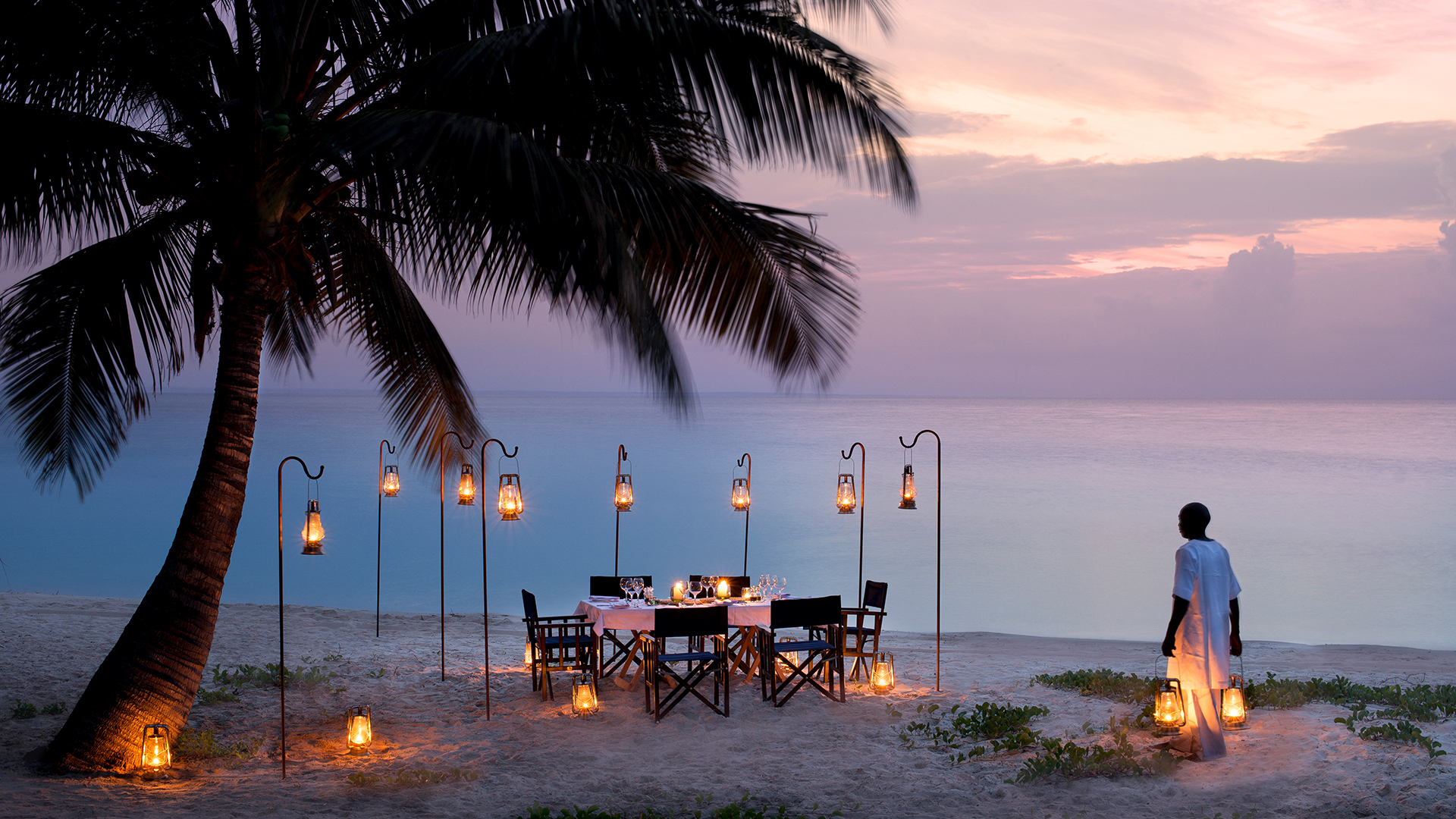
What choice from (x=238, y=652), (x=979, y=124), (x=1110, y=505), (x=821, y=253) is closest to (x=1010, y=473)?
(x=1110, y=505)

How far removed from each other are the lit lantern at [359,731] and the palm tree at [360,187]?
898mm

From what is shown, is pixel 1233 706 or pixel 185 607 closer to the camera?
pixel 185 607

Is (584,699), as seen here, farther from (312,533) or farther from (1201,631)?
(1201,631)

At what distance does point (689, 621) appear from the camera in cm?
662

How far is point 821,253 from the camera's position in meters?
4.50

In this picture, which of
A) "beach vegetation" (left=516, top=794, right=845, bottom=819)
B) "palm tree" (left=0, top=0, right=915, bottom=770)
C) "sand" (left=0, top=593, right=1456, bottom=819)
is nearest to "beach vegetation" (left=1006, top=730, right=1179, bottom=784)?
"sand" (left=0, top=593, right=1456, bottom=819)

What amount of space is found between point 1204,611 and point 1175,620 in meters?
0.16

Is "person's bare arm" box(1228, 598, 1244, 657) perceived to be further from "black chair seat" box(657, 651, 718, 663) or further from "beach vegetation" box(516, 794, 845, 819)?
"black chair seat" box(657, 651, 718, 663)

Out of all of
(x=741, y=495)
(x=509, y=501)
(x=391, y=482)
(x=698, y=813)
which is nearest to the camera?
(x=698, y=813)

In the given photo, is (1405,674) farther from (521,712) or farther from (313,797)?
(313,797)

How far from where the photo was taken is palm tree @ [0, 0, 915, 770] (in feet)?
13.8

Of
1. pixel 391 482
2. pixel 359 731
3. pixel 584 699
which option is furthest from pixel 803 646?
pixel 391 482

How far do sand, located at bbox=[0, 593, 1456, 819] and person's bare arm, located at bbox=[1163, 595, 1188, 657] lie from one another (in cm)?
62

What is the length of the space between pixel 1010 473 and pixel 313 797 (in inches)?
1295
